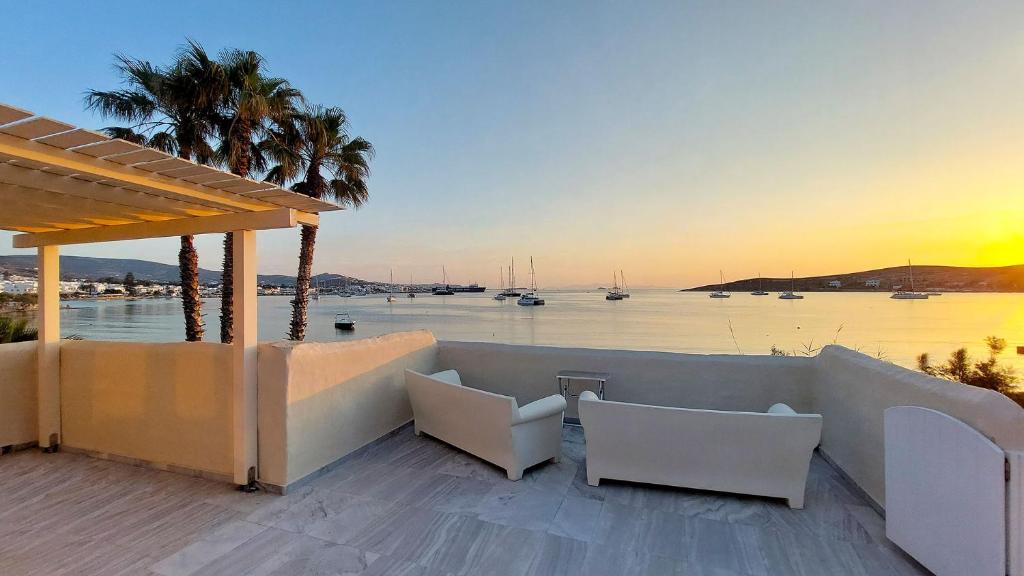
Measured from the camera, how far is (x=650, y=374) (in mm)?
4402

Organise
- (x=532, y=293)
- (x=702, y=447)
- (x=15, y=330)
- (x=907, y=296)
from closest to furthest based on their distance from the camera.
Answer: (x=702, y=447)
(x=15, y=330)
(x=907, y=296)
(x=532, y=293)

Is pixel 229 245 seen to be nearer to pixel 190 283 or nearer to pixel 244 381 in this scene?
pixel 190 283

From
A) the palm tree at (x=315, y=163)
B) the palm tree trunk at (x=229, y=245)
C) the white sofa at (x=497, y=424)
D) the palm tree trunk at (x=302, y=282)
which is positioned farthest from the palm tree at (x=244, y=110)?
the white sofa at (x=497, y=424)

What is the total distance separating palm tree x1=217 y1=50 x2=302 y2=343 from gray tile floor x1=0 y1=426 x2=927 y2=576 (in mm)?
6072

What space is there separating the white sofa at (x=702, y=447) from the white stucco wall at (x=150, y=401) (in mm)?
2732

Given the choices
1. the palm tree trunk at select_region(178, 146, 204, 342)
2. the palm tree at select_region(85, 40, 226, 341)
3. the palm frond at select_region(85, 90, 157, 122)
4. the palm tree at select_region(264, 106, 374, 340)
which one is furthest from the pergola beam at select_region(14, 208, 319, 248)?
the palm tree at select_region(264, 106, 374, 340)

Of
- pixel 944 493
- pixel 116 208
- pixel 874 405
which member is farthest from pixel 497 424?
pixel 116 208

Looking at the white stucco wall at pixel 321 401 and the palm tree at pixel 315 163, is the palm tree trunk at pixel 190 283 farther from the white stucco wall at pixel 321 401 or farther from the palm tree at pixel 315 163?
the white stucco wall at pixel 321 401

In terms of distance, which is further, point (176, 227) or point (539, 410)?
point (176, 227)

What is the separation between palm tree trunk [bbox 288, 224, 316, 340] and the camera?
33.6 feet

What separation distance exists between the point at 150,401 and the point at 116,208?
1.53 meters

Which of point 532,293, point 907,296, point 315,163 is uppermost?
point 315,163

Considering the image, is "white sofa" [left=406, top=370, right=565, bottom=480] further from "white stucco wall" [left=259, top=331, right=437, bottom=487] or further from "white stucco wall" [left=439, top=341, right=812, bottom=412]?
"white stucco wall" [left=439, top=341, right=812, bottom=412]

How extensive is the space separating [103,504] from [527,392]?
11.5 ft
